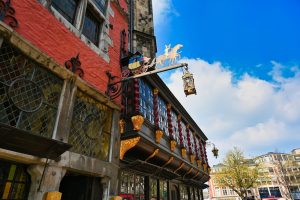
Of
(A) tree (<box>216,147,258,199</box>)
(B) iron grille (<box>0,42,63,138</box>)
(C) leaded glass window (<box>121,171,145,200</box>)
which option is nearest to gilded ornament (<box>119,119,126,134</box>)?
(C) leaded glass window (<box>121,171,145,200</box>)

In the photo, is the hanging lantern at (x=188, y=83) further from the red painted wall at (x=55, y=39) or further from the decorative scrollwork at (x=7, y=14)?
the decorative scrollwork at (x=7, y=14)

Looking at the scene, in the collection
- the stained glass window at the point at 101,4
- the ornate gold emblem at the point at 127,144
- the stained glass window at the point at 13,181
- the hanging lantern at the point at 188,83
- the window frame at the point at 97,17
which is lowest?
the stained glass window at the point at 13,181

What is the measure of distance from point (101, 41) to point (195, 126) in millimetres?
11891

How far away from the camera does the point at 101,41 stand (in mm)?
7102

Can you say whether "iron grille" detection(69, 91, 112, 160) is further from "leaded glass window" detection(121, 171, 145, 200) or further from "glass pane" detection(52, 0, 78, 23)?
"glass pane" detection(52, 0, 78, 23)

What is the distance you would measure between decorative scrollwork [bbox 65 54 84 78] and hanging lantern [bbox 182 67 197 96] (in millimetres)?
2976

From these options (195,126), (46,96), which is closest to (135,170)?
(46,96)

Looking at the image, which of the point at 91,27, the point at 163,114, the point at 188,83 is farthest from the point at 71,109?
the point at 163,114

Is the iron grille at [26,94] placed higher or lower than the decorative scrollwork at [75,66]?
lower

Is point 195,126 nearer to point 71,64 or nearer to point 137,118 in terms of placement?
point 137,118

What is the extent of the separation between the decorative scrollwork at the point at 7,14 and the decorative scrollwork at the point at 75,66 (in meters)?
1.38

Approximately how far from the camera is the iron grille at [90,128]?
5.06 m

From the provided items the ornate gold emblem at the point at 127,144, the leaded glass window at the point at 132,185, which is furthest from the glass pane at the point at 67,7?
the leaded glass window at the point at 132,185

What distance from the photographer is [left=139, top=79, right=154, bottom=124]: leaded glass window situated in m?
8.41
